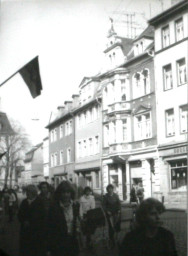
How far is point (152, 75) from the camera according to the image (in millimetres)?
2559

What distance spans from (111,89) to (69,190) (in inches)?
34.0

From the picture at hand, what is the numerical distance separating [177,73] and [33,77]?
7.23 ft

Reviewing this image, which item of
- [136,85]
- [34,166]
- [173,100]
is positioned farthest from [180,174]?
[34,166]

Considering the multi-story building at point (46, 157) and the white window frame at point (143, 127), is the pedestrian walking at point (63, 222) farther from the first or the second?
the multi-story building at point (46, 157)

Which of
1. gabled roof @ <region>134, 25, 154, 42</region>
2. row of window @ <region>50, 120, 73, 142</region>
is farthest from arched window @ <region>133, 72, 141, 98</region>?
row of window @ <region>50, 120, 73, 142</region>

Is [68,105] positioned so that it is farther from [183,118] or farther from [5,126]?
[183,118]

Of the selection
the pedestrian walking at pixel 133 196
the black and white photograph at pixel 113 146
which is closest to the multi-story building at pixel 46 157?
the black and white photograph at pixel 113 146

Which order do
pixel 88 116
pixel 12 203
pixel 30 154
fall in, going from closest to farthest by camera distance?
1. pixel 88 116
2. pixel 30 154
3. pixel 12 203

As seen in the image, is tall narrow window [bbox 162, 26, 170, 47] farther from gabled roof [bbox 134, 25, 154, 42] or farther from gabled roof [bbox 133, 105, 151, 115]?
gabled roof [bbox 133, 105, 151, 115]

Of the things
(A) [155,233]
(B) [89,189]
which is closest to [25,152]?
(B) [89,189]

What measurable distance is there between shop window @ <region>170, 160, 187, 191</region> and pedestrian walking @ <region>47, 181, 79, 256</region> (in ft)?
2.57

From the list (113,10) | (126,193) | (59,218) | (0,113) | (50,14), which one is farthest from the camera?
(0,113)

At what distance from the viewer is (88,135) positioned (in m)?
3.34

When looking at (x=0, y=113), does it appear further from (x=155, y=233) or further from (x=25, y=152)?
(x=155, y=233)
